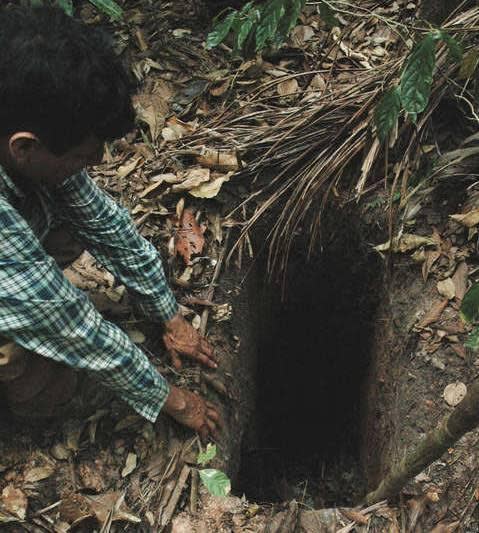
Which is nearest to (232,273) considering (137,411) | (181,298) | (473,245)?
(181,298)

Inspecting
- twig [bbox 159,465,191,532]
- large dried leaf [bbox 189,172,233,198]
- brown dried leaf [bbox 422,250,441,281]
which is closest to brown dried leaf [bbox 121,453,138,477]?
twig [bbox 159,465,191,532]

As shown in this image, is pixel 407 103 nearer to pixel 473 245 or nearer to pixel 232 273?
pixel 473 245

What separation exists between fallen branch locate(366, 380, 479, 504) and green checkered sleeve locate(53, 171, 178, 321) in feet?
3.05

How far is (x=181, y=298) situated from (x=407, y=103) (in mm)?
1185

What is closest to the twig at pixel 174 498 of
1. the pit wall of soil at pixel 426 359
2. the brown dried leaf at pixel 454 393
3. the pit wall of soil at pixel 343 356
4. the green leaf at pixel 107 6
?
the pit wall of soil at pixel 343 356

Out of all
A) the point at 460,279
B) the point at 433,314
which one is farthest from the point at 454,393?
the point at 460,279

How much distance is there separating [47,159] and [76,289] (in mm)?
372

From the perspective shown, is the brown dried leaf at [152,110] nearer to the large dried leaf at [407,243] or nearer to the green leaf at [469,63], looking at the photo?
the large dried leaf at [407,243]

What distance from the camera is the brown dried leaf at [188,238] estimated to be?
8.27 feet

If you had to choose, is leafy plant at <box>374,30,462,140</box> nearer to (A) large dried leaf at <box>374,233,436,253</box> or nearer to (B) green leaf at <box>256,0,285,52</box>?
(B) green leaf at <box>256,0,285,52</box>

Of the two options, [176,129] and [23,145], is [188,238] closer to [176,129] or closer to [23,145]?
[176,129]

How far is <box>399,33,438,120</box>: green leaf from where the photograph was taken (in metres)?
1.51

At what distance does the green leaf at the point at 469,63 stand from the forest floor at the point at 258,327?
0.36m

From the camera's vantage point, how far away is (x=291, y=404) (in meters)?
3.62
